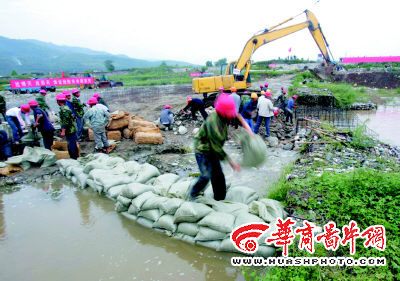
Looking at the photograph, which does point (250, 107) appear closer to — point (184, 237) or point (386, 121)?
point (184, 237)

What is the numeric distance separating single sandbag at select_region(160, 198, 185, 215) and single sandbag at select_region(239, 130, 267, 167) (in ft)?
2.94

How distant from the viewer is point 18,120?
5750 millimetres

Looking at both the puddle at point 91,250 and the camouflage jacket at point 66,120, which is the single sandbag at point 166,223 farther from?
the camouflage jacket at point 66,120

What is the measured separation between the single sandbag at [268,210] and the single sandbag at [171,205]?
828 millimetres

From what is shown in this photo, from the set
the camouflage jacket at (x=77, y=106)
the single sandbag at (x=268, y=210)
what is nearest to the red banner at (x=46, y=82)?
the camouflage jacket at (x=77, y=106)

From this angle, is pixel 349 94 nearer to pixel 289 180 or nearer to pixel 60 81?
pixel 289 180

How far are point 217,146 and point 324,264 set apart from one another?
1.45 metres

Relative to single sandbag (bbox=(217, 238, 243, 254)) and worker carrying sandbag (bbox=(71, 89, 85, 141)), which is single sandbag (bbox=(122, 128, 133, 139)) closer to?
worker carrying sandbag (bbox=(71, 89, 85, 141))

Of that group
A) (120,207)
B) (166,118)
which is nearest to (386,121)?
(166,118)

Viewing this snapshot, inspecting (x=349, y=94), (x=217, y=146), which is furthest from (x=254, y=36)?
(x=217, y=146)

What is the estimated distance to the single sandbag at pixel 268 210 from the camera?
2.67m

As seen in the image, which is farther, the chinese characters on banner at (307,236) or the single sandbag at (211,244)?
the single sandbag at (211,244)

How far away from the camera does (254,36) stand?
9.35 m

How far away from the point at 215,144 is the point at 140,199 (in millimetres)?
1279
